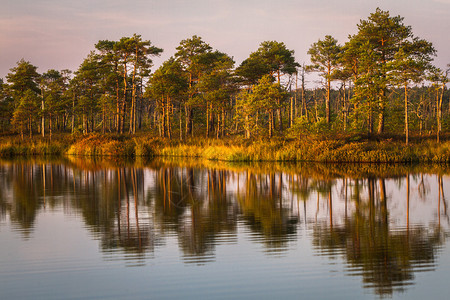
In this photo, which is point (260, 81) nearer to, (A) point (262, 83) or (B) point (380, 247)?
(A) point (262, 83)

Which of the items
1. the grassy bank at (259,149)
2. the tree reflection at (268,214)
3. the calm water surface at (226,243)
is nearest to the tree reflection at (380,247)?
the calm water surface at (226,243)

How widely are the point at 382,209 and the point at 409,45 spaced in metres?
33.0

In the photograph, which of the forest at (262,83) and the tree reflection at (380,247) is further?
the forest at (262,83)

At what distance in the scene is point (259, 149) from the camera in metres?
32.4

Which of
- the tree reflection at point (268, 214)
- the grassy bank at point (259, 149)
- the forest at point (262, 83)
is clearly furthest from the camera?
the forest at point (262, 83)

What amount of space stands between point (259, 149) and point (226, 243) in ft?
80.4

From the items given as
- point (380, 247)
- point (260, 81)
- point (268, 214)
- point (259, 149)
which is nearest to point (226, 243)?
point (380, 247)

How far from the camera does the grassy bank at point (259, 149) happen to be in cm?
2953

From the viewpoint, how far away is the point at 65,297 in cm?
545

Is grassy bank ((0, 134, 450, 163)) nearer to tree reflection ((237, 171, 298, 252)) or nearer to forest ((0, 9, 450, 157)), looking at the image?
forest ((0, 9, 450, 157))

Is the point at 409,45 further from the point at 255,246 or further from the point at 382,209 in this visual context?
the point at 255,246

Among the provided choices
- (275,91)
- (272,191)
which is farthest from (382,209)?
(275,91)

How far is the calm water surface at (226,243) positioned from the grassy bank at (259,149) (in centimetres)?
1368

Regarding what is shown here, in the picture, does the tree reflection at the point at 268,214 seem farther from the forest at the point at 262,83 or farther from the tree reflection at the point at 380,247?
the forest at the point at 262,83
